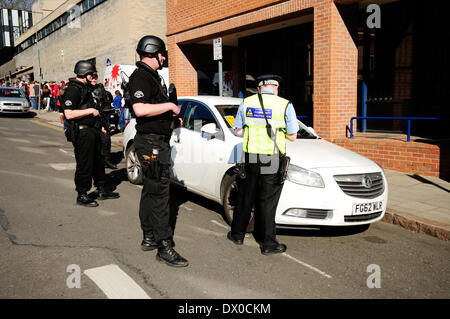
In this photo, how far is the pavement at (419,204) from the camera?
16.7 feet

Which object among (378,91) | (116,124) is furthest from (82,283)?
(116,124)

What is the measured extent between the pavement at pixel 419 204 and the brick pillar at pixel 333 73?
73.4 inches

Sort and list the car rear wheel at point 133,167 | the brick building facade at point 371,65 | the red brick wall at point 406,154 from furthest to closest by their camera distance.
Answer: the brick building facade at point 371,65
the red brick wall at point 406,154
the car rear wheel at point 133,167

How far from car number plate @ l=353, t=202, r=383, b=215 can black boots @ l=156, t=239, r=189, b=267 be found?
6.48 ft

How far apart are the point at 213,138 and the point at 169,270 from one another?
2.13 m

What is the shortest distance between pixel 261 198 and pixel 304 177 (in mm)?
566

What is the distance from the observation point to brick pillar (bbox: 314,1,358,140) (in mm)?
9094

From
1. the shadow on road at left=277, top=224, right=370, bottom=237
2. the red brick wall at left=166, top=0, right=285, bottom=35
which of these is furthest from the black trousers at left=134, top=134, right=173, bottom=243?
the red brick wall at left=166, top=0, right=285, bottom=35

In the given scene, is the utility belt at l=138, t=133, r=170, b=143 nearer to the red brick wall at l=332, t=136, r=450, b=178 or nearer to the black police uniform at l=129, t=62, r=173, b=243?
the black police uniform at l=129, t=62, r=173, b=243

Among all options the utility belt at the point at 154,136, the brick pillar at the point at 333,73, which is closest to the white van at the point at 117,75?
the brick pillar at the point at 333,73

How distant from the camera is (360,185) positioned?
4.63m

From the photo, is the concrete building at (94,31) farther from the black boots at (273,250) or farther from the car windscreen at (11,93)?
the black boots at (273,250)

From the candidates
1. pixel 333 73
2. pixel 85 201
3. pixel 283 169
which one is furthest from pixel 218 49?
pixel 283 169
